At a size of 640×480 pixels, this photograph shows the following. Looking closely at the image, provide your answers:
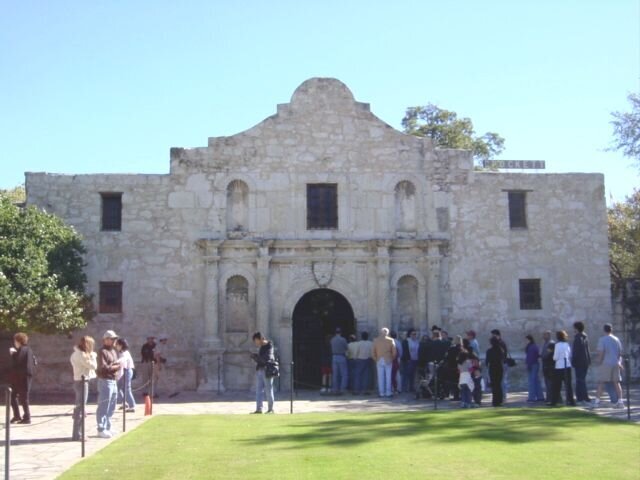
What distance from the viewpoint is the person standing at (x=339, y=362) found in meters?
19.9

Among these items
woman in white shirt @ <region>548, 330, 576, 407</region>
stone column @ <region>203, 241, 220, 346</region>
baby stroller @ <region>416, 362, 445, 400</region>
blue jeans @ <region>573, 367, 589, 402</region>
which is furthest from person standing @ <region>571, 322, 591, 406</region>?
stone column @ <region>203, 241, 220, 346</region>

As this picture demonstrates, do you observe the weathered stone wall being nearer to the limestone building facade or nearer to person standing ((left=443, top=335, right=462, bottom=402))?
the limestone building facade

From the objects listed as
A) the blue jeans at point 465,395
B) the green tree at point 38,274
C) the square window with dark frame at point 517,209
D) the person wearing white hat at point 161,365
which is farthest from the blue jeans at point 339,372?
the square window with dark frame at point 517,209

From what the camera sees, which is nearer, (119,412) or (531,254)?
(119,412)

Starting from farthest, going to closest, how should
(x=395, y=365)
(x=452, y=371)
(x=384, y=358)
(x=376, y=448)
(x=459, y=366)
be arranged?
(x=395, y=365) < (x=384, y=358) < (x=452, y=371) < (x=459, y=366) < (x=376, y=448)

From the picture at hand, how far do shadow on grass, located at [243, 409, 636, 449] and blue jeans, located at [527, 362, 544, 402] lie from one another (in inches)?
90.2

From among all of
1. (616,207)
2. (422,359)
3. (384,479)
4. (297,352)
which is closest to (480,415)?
(422,359)

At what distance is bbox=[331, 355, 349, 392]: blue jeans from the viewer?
2000 centimetres

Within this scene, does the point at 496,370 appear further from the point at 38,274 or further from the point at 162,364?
the point at 38,274

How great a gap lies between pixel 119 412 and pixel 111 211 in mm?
7108

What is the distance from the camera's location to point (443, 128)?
36469 millimetres

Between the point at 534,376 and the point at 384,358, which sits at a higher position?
the point at 384,358

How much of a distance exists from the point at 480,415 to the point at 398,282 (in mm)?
7438

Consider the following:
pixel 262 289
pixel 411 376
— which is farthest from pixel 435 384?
pixel 262 289
